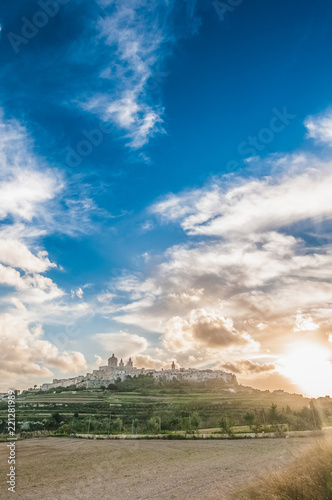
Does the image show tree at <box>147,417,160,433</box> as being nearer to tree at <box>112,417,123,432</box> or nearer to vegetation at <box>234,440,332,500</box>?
tree at <box>112,417,123,432</box>

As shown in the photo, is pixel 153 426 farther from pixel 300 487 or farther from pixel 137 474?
pixel 300 487

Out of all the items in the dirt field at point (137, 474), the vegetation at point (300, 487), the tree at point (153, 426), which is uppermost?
the vegetation at point (300, 487)

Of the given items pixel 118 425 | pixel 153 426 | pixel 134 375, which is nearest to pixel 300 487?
pixel 153 426

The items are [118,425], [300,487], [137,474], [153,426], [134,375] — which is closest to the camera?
[300,487]

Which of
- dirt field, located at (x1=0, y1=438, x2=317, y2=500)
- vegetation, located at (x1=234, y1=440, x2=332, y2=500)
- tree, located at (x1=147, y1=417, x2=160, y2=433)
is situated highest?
vegetation, located at (x1=234, y1=440, x2=332, y2=500)

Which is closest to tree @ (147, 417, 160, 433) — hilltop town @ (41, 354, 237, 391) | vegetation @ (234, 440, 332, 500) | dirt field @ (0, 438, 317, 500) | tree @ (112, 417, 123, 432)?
tree @ (112, 417, 123, 432)

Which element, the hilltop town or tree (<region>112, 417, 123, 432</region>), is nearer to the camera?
tree (<region>112, 417, 123, 432</region>)

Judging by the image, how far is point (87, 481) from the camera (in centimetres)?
1409

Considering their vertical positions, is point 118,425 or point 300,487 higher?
point 300,487

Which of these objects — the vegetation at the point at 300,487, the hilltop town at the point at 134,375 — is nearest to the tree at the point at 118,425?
the vegetation at the point at 300,487

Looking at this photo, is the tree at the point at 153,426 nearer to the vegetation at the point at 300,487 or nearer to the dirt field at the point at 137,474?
the dirt field at the point at 137,474

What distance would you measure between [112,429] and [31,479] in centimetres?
3110

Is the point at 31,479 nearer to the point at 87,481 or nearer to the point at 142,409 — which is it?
the point at 87,481

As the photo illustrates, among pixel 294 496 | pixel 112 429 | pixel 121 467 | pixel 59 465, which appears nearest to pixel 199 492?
pixel 294 496
